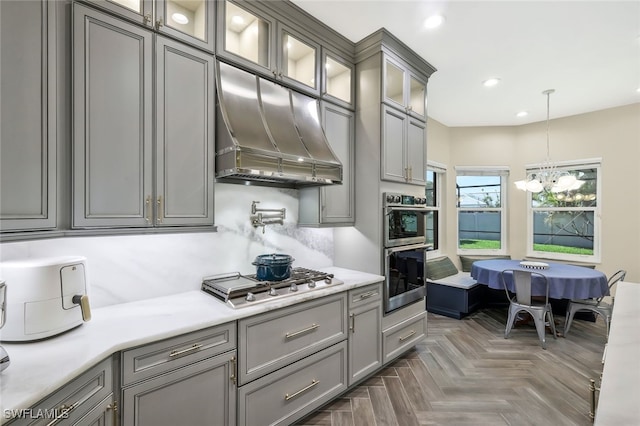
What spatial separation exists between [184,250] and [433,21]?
→ 271 centimetres

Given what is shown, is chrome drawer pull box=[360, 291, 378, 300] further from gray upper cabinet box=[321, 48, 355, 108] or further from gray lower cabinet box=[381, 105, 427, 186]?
gray upper cabinet box=[321, 48, 355, 108]

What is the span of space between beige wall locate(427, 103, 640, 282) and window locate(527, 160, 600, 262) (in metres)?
0.13

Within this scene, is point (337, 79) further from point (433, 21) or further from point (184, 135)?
point (184, 135)

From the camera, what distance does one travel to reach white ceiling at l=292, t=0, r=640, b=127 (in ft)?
7.61

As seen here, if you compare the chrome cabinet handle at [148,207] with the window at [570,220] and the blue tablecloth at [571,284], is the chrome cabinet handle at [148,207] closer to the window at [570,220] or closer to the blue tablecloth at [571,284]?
the blue tablecloth at [571,284]

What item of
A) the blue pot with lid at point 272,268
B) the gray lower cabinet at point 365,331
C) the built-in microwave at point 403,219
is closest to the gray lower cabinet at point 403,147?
the built-in microwave at point 403,219

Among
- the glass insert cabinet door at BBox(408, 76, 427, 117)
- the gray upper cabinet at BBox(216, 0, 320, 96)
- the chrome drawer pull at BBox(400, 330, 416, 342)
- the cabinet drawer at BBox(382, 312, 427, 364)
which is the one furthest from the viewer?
the glass insert cabinet door at BBox(408, 76, 427, 117)

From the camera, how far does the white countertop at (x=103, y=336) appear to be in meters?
0.98

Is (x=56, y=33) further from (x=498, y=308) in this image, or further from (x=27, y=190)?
(x=498, y=308)

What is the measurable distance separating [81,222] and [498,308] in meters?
5.32

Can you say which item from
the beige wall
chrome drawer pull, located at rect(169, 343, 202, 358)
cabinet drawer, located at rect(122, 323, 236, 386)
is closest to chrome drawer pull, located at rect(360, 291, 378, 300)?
cabinet drawer, located at rect(122, 323, 236, 386)

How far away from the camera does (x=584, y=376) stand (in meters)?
2.73

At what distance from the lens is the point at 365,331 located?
252 cm

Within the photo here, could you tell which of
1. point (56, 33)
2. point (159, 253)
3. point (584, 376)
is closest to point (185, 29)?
point (56, 33)
